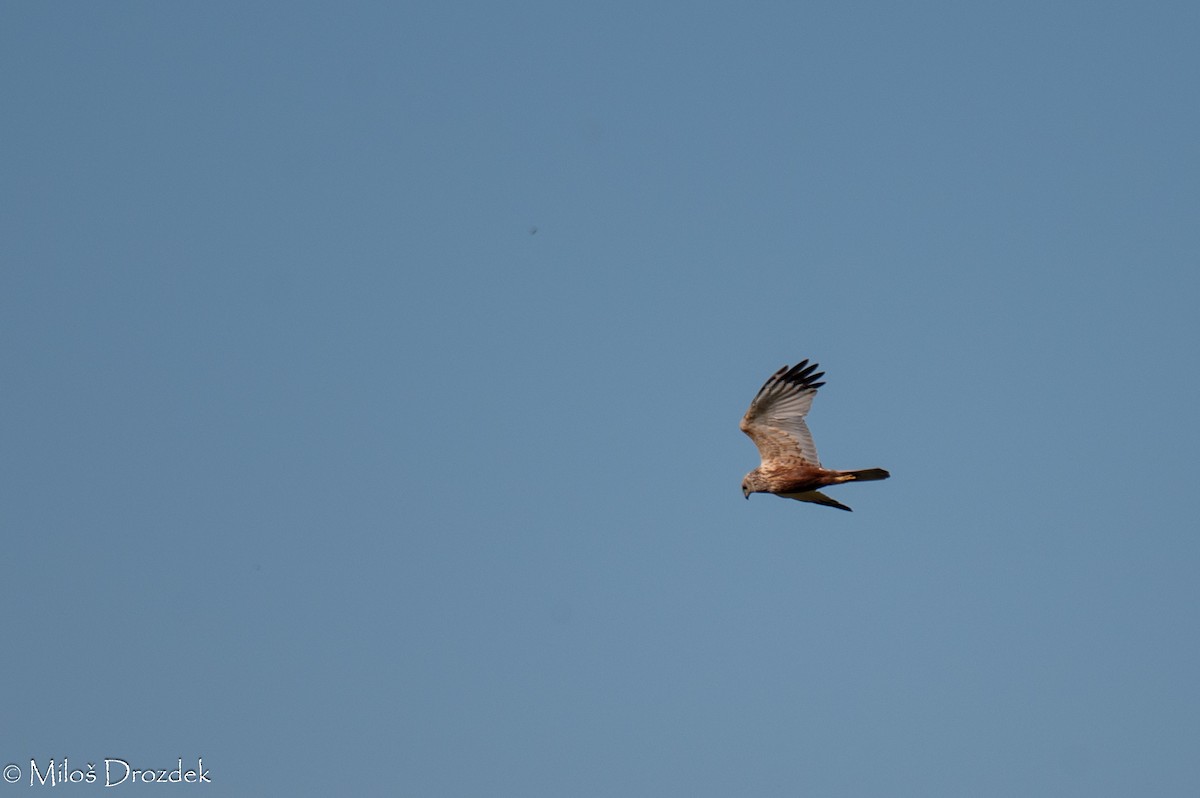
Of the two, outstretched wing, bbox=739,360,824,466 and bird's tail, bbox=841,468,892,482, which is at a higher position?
outstretched wing, bbox=739,360,824,466

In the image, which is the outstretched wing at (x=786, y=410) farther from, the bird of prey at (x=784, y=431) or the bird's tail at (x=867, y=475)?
the bird's tail at (x=867, y=475)

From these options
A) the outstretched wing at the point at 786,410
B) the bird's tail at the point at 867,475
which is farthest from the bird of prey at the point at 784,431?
the bird's tail at the point at 867,475

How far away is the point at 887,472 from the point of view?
20.6 metres

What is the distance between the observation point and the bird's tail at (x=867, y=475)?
2056 cm

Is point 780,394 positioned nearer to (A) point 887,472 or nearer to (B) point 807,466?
(B) point 807,466

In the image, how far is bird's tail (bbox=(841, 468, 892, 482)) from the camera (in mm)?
20562

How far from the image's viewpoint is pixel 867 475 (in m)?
20.7

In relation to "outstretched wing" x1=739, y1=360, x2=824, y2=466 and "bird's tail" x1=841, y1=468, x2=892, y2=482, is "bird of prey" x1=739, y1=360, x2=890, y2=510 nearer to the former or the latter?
"outstretched wing" x1=739, y1=360, x2=824, y2=466

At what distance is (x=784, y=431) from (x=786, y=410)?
0.36m

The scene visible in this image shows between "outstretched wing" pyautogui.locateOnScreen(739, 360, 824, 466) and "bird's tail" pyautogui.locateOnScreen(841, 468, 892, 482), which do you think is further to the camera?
"outstretched wing" pyautogui.locateOnScreen(739, 360, 824, 466)

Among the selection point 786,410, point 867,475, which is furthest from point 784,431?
point 867,475

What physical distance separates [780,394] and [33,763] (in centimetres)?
1365

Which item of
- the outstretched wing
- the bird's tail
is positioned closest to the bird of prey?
the outstretched wing

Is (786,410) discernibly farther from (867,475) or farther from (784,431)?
(867,475)
